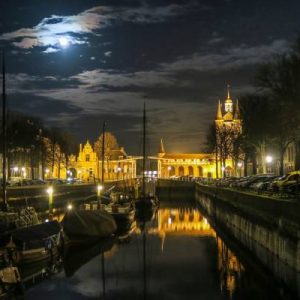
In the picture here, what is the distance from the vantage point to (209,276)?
36781 millimetres

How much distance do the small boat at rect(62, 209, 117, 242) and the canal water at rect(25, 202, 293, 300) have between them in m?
1.10

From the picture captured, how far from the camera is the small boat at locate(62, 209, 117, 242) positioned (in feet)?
154

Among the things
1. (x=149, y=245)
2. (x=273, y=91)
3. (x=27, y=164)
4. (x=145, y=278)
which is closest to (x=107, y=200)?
(x=149, y=245)

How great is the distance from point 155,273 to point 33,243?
26.9ft

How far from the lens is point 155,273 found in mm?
38031

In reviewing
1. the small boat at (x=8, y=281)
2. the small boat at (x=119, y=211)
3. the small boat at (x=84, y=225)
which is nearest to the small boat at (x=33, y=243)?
the small boat at (x=84, y=225)

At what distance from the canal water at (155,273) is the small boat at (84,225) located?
1101mm

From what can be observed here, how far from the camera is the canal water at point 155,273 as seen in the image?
31.7 meters

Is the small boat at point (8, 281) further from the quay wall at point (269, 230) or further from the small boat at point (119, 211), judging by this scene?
the small boat at point (119, 211)

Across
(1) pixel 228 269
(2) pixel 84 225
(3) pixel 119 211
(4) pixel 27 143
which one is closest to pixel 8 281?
(1) pixel 228 269

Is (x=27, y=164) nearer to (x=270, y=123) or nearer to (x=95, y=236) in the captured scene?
(x=270, y=123)

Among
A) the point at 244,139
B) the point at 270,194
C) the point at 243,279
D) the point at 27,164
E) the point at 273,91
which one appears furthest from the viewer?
the point at 27,164

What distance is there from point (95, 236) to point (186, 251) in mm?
7871

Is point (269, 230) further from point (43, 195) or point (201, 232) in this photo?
point (43, 195)
